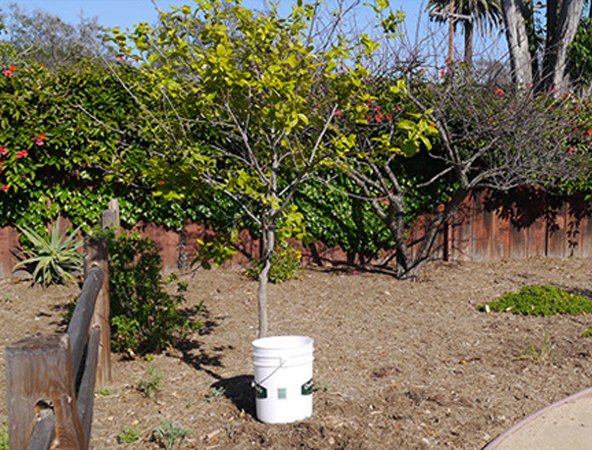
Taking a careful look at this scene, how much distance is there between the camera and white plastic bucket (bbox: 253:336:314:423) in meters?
4.04

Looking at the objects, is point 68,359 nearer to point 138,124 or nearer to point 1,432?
point 1,432

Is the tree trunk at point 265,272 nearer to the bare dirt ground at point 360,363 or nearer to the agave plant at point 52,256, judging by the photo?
the bare dirt ground at point 360,363

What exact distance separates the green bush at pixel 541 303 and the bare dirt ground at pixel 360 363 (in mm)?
196

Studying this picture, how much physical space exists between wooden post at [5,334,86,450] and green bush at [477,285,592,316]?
19.7 ft

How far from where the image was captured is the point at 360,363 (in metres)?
5.54

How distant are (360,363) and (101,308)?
2.19 meters

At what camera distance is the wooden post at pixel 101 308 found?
5086 mm

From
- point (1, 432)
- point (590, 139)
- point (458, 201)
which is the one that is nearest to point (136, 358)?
point (1, 432)

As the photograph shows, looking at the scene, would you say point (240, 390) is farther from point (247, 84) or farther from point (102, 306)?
point (247, 84)

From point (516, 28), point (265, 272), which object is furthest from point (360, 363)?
point (516, 28)

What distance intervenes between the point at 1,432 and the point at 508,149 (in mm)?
7174

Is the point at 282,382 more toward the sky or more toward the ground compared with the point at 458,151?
more toward the ground

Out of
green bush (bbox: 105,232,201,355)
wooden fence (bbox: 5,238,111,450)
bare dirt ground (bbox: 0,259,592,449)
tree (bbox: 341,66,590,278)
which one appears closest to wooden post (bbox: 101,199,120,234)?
green bush (bbox: 105,232,201,355)

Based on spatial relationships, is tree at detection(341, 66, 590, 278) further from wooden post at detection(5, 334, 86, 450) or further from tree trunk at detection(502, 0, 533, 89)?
wooden post at detection(5, 334, 86, 450)
